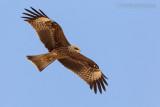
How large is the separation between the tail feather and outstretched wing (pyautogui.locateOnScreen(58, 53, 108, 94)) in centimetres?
69

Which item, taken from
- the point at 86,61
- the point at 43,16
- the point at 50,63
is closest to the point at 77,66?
the point at 86,61

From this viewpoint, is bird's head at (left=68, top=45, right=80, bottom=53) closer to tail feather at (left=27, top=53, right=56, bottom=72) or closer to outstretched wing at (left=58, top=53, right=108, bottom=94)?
outstretched wing at (left=58, top=53, right=108, bottom=94)

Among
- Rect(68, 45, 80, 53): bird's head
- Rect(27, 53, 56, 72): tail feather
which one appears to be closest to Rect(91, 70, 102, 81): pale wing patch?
Rect(68, 45, 80, 53): bird's head

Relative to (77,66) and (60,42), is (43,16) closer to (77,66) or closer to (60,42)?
(60,42)

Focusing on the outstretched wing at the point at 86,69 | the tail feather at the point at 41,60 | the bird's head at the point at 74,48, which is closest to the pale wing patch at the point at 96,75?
the outstretched wing at the point at 86,69

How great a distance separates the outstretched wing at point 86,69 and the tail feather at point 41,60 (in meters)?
0.69

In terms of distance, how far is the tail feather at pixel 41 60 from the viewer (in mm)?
11281

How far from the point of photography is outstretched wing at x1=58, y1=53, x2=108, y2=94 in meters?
11.9

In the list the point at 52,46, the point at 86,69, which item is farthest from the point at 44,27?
the point at 86,69

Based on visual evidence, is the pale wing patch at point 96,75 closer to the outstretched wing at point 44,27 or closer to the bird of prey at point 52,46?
the bird of prey at point 52,46

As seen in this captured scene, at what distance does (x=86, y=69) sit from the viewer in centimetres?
1223

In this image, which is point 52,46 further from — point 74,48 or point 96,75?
point 96,75

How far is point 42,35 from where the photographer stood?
11.5 m

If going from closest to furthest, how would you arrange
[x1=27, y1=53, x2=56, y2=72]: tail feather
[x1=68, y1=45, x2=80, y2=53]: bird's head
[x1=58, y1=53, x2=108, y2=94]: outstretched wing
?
1. [x1=27, y1=53, x2=56, y2=72]: tail feather
2. [x1=68, y1=45, x2=80, y2=53]: bird's head
3. [x1=58, y1=53, x2=108, y2=94]: outstretched wing
